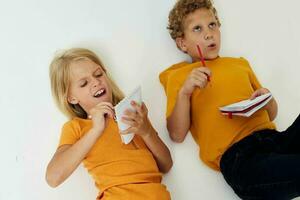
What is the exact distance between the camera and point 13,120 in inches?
48.0

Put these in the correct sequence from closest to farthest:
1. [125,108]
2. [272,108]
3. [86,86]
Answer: [125,108]
[86,86]
[272,108]

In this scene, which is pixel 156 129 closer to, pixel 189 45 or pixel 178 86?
pixel 178 86

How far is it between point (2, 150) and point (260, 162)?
72cm

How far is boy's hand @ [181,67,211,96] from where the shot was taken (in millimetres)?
1164

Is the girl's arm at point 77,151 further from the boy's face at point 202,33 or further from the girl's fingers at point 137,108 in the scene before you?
the boy's face at point 202,33

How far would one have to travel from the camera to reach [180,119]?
1.23m

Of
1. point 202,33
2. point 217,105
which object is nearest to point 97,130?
point 217,105

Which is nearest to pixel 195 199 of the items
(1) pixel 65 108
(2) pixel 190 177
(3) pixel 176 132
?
(2) pixel 190 177

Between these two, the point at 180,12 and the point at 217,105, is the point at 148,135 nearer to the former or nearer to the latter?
the point at 217,105

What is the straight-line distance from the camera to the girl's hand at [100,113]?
106cm

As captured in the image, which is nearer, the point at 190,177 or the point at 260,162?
the point at 260,162

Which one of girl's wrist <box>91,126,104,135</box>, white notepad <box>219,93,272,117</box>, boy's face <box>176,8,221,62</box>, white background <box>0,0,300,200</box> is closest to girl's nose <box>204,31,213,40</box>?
boy's face <box>176,8,221,62</box>

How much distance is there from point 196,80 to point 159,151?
0.23 m

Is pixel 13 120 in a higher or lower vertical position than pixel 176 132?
higher
